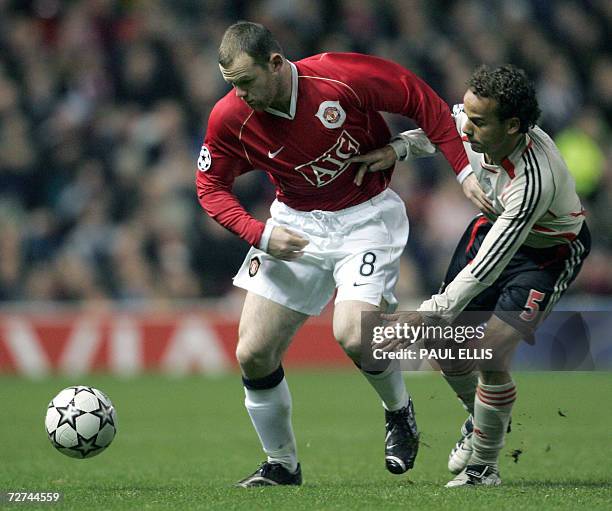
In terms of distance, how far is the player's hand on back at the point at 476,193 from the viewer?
226 inches

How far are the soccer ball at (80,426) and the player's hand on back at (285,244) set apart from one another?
3.99 feet

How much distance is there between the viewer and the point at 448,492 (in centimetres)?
558

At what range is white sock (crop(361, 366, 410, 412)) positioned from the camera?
5992 millimetres

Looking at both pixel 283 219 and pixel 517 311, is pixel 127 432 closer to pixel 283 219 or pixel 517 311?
pixel 283 219

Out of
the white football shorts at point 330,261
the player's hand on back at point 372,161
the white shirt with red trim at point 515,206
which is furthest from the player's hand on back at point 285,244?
the white shirt with red trim at point 515,206

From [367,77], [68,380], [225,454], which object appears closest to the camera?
[367,77]

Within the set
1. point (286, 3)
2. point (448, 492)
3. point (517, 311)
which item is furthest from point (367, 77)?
point (286, 3)

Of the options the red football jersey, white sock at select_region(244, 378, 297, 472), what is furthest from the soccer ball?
the red football jersey

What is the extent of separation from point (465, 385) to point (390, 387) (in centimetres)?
51

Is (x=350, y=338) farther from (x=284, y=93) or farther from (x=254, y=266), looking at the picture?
(x=284, y=93)

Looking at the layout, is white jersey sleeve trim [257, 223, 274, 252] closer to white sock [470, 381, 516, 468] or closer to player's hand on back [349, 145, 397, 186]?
player's hand on back [349, 145, 397, 186]

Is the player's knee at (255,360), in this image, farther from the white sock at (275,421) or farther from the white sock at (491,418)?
the white sock at (491,418)

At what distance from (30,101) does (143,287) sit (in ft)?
9.47

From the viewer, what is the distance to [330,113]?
19.5 feet
